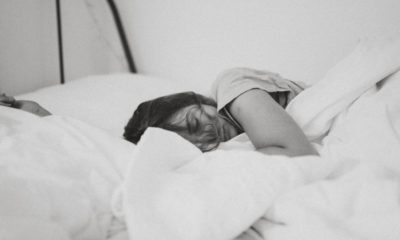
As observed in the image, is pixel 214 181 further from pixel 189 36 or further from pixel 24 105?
pixel 189 36

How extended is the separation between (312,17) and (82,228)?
42.1 inches

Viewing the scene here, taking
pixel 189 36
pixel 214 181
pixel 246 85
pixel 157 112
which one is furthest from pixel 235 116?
pixel 189 36

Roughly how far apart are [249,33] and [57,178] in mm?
1054

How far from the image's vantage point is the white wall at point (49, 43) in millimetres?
1563

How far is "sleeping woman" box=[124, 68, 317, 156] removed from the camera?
27.4 inches

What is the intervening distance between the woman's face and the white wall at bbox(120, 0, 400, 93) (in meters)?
0.58

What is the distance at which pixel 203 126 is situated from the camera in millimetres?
798

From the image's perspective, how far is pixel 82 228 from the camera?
1.56ft

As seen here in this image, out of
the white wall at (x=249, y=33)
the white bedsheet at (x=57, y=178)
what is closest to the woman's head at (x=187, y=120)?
the white bedsheet at (x=57, y=178)

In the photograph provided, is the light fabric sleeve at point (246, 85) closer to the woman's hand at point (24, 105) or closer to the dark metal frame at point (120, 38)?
the woman's hand at point (24, 105)

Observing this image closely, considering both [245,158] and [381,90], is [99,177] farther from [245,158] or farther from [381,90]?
[381,90]

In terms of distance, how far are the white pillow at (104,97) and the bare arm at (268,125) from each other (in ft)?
1.39

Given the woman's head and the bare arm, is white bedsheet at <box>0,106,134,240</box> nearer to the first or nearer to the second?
the woman's head

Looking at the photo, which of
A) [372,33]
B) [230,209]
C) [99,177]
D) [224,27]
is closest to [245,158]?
[230,209]
